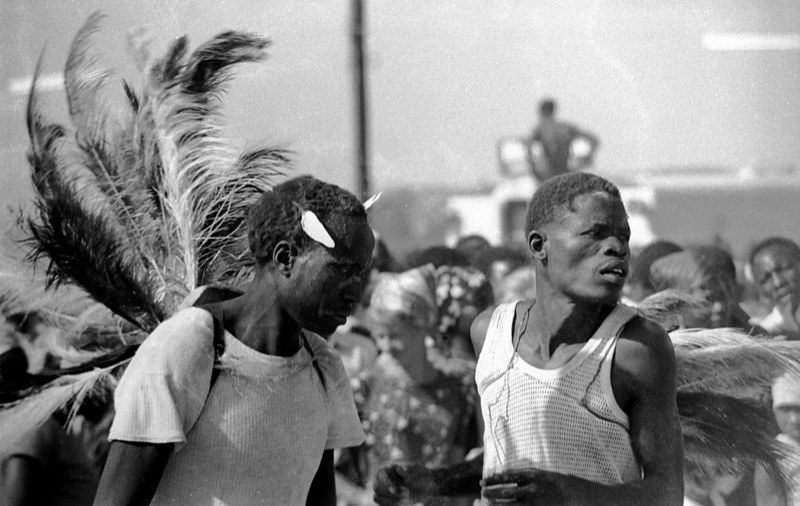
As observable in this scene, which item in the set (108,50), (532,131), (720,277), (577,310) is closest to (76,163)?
(108,50)

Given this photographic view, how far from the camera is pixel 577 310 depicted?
268 centimetres

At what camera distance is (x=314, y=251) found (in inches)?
99.7

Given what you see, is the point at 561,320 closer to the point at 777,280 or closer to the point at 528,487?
the point at 528,487

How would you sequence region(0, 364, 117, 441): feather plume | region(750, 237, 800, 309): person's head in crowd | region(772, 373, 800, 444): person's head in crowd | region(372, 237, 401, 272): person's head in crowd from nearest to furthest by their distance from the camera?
region(0, 364, 117, 441): feather plume, region(772, 373, 800, 444): person's head in crowd, region(750, 237, 800, 309): person's head in crowd, region(372, 237, 401, 272): person's head in crowd

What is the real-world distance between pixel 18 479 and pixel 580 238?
1.99m

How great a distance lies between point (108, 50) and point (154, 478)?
4.91 feet

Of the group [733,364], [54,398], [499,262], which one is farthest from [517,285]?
[54,398]

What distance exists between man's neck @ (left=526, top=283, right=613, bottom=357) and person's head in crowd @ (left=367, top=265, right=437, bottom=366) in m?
1.86

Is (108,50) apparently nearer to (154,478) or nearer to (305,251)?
(305,251)

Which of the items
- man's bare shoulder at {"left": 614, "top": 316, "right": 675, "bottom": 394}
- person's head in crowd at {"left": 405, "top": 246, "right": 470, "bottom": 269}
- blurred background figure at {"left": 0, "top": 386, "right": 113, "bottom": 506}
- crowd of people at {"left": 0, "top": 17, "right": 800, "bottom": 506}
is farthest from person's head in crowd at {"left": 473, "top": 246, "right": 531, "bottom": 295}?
man's bare shoulder at {"left": 614, "top": 316, "right": 675, "bottom": 394}

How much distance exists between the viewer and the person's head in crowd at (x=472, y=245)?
20.6 feet

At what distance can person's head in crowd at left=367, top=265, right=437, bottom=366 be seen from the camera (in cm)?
462

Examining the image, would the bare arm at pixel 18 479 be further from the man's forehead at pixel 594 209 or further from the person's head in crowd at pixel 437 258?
the person's head in crowd at pixel 437 258

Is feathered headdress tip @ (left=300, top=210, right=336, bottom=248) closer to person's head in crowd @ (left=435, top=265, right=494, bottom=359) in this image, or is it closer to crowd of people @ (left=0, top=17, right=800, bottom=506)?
crowd of people @ (left=0, top=17, right=800, bottom=506)
